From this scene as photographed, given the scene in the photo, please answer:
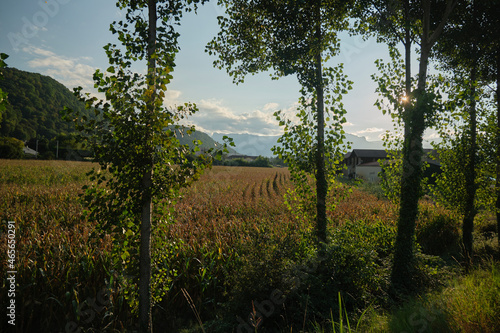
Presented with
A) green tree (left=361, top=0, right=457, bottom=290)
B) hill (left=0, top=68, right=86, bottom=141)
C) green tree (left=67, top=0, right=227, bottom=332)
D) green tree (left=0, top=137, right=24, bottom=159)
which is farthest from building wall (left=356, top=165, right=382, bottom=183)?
hill (left=0, top=68, right=86, bottom=141)

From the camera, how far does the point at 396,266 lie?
6496 millimetres

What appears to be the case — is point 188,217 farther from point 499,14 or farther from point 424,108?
point 499,14

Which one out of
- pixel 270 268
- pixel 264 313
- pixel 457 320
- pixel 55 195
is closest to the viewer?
pixel 457 320

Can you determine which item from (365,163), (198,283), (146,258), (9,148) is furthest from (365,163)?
(9,148)

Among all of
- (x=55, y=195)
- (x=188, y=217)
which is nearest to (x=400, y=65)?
(x=188, y=217)

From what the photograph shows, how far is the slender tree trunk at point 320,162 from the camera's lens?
22.1 ft

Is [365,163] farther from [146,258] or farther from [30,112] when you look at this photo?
[30,112]

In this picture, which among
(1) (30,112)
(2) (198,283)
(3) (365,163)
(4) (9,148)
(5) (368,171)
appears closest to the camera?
(2) (198,283)

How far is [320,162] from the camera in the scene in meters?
6.78

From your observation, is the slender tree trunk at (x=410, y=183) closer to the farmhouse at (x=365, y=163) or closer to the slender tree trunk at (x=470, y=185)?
the slender tree trunk at (x=470, y=185)

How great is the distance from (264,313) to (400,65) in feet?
25.1

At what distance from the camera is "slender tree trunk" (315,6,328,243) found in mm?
6738

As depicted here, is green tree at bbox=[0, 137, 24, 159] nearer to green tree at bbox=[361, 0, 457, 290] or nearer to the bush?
green tree at bbox=[361, 0, 457, 290]

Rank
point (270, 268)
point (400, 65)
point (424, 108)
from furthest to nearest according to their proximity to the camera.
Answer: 1. point (400, 65)
2. point (424, 108)
3. point (270, 268)
